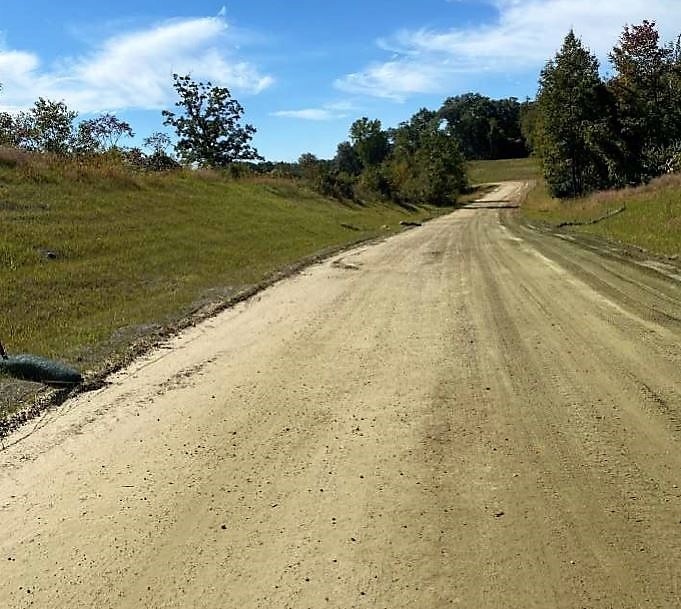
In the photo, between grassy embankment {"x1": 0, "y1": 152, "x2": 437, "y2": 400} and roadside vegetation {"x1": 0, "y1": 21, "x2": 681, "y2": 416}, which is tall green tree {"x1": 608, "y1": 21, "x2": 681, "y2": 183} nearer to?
roadside vegetation {"x1": 0, "y1": 21, "x2": 681, "y2": 416}

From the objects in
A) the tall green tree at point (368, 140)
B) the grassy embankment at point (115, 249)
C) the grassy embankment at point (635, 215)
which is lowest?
the grassy embankment at point (635, 215)

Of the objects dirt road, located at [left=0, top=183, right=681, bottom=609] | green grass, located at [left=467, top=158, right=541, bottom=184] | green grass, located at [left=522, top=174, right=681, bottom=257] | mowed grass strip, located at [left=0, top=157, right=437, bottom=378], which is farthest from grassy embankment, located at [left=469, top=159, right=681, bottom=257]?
green grass, located at [left=467, top=158, right=541, bottom=184]

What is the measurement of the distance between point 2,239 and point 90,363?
726 centimetres

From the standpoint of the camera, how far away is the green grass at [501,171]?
95.3 meters

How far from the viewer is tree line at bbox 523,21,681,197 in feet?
125

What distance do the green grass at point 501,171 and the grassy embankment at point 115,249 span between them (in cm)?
7131

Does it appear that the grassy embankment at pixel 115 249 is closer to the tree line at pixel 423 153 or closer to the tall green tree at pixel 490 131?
the tree line at pixel 423 153

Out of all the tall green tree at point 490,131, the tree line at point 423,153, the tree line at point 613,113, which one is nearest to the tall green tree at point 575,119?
the tree line at point 613,113

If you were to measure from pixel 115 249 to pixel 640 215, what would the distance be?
53.6 ft

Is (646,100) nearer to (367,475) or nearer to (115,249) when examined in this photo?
(115,249)

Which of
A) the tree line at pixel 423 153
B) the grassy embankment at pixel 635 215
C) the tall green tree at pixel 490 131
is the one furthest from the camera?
the tall green tree at pixel 490 131

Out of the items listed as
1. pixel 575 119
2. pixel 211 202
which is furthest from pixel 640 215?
pixel 575 119

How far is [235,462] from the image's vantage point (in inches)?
186

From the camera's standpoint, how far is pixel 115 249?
49.1 feet
